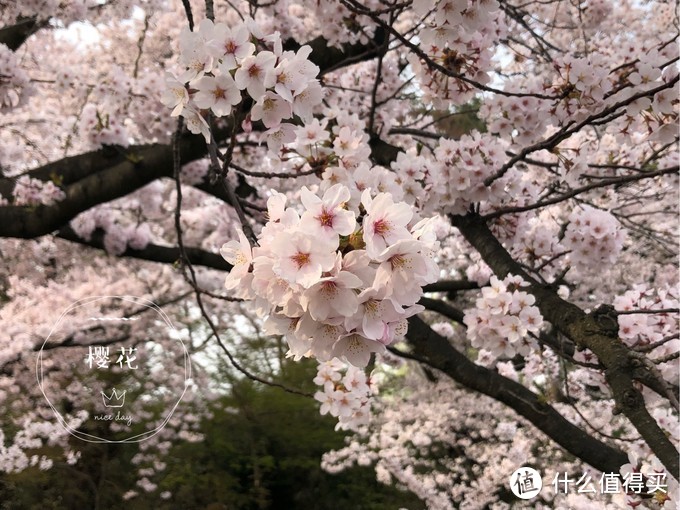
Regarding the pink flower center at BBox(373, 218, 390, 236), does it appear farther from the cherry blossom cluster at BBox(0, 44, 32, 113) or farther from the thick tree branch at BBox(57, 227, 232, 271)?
the cherry blossom cluster at BBox(0, 44, 32, 113)

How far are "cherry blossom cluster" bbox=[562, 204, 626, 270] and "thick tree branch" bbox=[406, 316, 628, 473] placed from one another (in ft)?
2.25

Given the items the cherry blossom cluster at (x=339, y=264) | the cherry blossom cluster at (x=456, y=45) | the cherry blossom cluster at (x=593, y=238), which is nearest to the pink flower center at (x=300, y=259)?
the cherry blossom cluster at (x=339, y=264)

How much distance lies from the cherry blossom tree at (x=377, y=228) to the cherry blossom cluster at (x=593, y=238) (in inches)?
0.5

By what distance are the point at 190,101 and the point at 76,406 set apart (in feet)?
19.9

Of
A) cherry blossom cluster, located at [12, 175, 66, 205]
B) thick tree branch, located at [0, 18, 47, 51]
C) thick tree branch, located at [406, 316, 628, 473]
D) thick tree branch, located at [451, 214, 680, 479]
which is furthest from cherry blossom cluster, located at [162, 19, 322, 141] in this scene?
thick tree branch, located at [0, 18, 47, 51]

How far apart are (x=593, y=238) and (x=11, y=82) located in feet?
10.8

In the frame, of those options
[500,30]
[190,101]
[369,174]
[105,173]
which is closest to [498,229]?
[500,30]

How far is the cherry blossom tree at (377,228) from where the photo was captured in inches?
32.9

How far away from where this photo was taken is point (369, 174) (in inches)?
53.3

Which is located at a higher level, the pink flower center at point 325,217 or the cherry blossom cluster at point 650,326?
the cherry blossom cluster at point 650,326

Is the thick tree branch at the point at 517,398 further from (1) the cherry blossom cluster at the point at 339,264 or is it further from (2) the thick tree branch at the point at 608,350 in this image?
(1) the cherry blossom cluster at the point at 339,264

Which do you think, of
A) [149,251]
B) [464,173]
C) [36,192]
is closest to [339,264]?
[464,173]

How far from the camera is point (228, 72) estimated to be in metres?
0.96

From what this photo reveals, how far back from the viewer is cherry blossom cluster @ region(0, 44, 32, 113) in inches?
114
